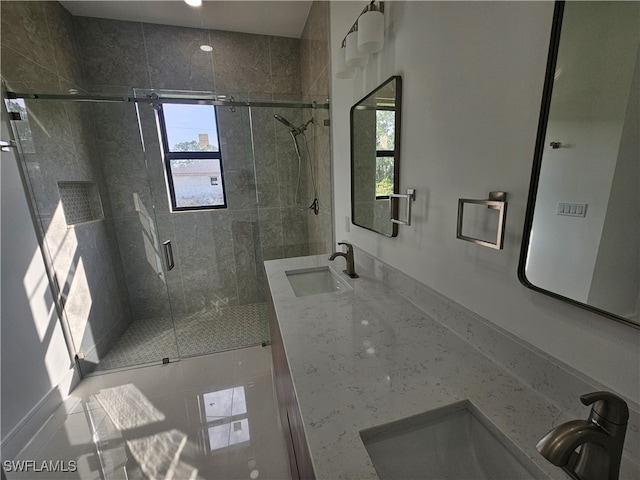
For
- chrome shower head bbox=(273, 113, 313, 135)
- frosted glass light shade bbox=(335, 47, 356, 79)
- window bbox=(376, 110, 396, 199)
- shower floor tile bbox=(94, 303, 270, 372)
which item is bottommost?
shower floor tile bbox=(94, 303, 270, 372)

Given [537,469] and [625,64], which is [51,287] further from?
[625,64]

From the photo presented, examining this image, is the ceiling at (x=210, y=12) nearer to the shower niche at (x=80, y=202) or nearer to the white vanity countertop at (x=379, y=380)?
the shower niche at (x=80, y=202)

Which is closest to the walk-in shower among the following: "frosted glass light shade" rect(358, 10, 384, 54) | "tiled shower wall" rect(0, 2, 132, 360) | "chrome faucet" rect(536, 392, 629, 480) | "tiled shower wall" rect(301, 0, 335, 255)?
"tiled shower wall" rect(0, 2, 132, 360)

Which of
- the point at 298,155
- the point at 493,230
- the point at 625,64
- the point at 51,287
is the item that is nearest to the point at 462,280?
the point at 493,230

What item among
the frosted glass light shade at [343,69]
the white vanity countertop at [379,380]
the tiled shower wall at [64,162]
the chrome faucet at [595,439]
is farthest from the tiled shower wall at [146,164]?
the chrome faucet at [595,439]

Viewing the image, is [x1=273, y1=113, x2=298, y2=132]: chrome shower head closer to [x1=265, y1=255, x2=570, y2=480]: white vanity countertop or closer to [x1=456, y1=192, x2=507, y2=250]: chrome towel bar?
[x1=265, y1=255, x2=570, y2=480]: white vanity countertop

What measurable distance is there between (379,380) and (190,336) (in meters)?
2.55

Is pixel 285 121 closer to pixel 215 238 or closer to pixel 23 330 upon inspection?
pixel 215 238

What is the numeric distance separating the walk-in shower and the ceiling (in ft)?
2.12

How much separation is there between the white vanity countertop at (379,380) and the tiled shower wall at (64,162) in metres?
2.15

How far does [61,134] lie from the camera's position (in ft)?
7.17

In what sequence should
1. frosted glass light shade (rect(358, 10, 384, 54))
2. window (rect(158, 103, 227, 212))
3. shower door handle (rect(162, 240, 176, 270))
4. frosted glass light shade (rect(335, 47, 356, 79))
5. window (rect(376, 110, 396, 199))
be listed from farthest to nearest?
1. shower door handle (rect(162, 240, 176, 270))
2. window (rect(158, 103, 227, 212))
3. frosted glass light shade (rect(335, 47, 356, 79))
4. window (rect(376, 110, 396, 199))
5. frosted glass light shade (rect(358, 10, 384, 54))

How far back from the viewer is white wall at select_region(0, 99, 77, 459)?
1.54 m

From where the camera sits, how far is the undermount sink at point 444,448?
0.61 m
